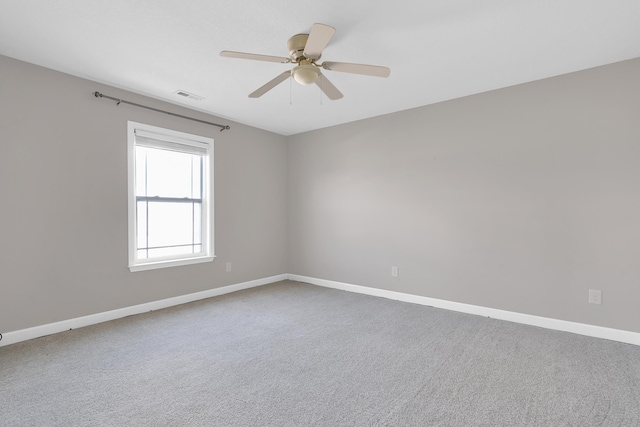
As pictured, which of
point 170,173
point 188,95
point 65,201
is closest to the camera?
point 65,201

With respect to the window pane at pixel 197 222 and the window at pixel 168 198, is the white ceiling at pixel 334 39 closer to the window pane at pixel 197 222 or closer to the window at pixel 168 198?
the window at pixel 168 198

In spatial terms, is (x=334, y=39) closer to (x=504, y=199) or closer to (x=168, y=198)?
(x=504, y=199)

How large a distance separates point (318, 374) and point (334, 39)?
2.50 metres

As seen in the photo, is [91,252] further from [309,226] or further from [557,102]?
[557,102]

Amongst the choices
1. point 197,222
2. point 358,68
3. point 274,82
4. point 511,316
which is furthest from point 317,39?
point 511,316

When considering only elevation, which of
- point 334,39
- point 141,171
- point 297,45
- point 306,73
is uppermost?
point 334,39

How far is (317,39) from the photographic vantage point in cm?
191

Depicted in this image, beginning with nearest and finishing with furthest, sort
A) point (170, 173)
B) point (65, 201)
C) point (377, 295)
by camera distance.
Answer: point (65, 201), point (170, 173), point (377, 295)

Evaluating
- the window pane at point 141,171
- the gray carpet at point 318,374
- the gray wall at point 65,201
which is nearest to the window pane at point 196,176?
the gray wall at point 65,201

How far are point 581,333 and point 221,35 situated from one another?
409cm

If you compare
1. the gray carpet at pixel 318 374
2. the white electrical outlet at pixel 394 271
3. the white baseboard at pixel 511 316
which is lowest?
the gray carpet at pixel 318 374

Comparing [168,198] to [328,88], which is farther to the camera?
[168,198]

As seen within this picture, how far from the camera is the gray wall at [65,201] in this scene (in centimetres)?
268

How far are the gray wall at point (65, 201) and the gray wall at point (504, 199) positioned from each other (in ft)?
7.81
